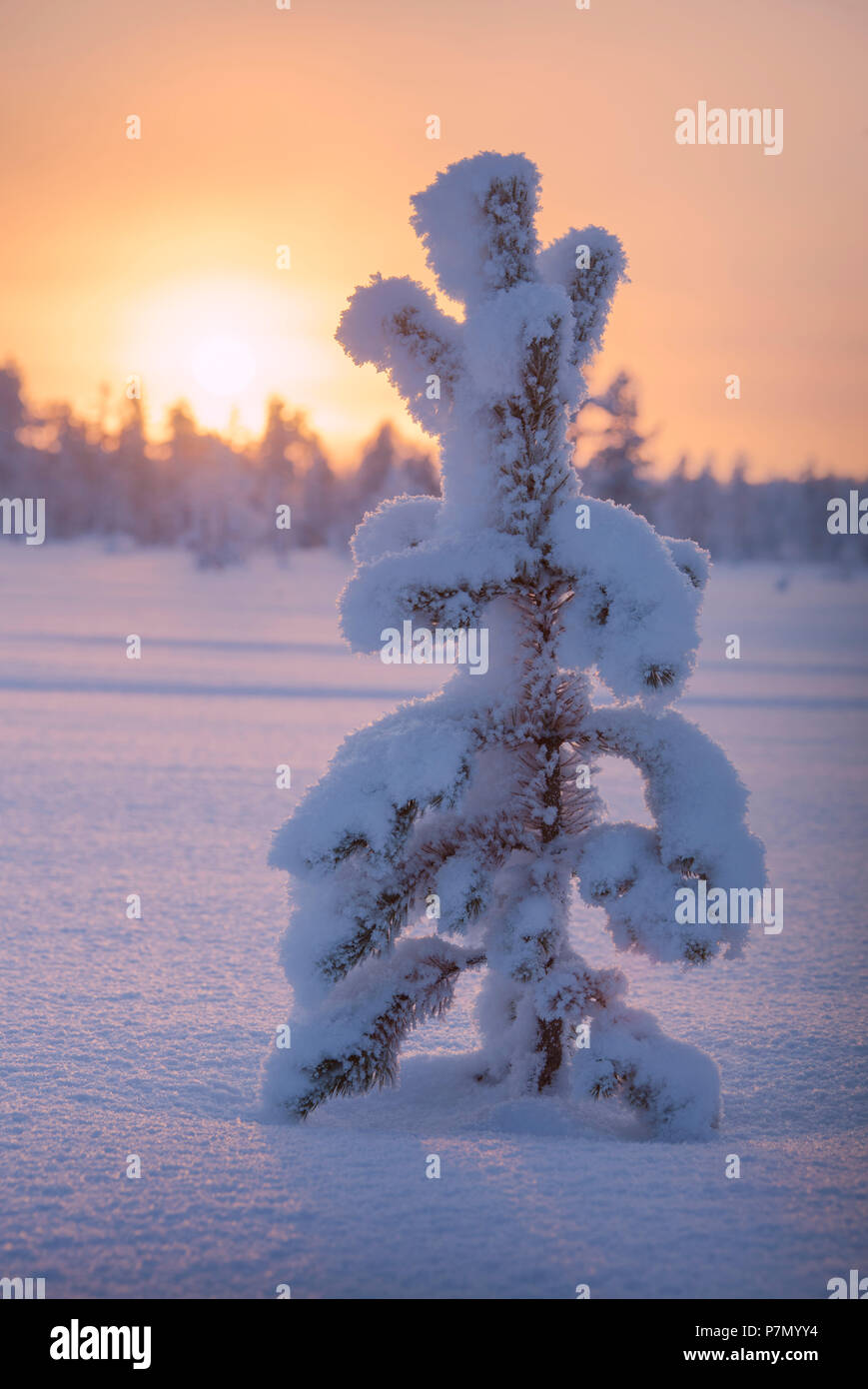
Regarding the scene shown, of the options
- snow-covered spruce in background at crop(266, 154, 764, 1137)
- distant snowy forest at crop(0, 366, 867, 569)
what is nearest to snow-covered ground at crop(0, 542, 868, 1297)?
snow-covered spruce in background at crop(266, 154, 764, 1137)

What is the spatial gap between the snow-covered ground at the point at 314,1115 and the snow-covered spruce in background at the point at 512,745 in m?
0.42

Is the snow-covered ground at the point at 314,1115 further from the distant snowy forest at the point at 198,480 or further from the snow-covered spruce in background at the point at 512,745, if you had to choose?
the distant snowy forest at the point at 198,480

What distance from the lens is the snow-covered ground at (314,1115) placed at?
9.89 feet

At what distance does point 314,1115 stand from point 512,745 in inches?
71.7

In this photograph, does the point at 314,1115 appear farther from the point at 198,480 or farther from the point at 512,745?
the point at 198,480

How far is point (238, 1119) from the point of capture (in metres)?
4.19

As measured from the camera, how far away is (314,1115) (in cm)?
446

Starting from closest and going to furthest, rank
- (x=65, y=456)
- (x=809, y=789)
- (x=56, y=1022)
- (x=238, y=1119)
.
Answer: (x=238, y=1119), (x=56, y=1022), (x=809, y=789), (x=65, y=456)

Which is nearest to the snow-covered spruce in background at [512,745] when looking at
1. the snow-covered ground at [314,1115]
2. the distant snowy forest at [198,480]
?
the snow-covered ground at [314,1115]

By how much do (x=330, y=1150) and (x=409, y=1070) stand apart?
1.19 metres

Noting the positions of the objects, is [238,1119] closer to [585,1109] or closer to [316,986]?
[316,986]

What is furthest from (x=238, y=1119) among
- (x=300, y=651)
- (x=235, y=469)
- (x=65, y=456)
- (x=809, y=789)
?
(x=65, y=456)

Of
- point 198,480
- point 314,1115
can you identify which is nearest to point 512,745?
point 314,1115

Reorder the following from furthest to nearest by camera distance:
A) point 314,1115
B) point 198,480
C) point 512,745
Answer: point 198,480, point 314,1115, point 512,745
